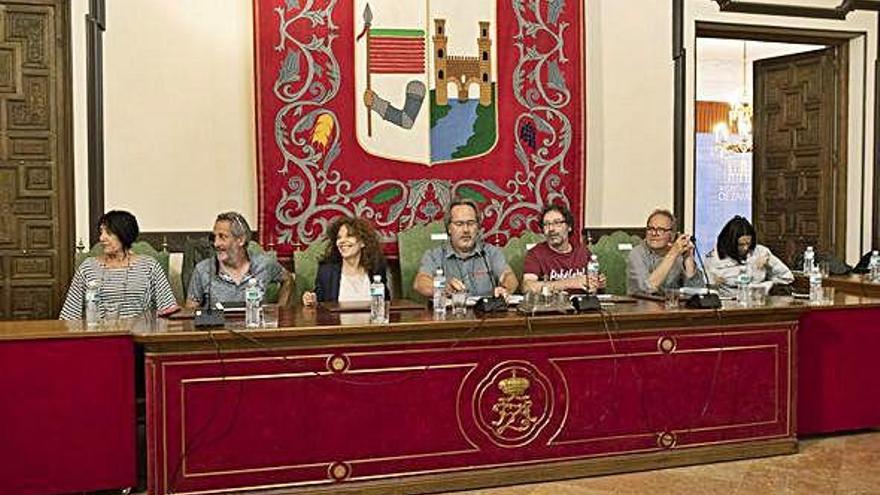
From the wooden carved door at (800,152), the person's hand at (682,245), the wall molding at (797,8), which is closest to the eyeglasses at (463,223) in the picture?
the person's hand at (682,245)

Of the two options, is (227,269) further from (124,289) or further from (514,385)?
(514,385)

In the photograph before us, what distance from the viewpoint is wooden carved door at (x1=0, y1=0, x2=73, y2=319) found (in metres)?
5.37

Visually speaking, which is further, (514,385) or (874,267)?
(874,267)

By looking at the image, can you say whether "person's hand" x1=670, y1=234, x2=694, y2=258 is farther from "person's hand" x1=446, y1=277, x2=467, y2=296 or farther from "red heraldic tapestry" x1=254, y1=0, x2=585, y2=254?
"red heraldic tapestry" x1=254, y1=0, x2=585, y2=254

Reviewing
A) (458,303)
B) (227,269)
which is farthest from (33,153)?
(458,303)

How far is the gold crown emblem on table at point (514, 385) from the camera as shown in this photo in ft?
13.4

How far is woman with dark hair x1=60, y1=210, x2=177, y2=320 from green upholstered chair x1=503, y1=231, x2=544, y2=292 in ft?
6.47

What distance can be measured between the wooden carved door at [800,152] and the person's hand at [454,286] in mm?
3787

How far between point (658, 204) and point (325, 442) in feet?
11.5

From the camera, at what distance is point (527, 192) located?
620cm

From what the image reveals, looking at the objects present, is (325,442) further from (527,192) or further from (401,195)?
(527,192)

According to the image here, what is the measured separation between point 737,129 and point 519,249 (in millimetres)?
6796

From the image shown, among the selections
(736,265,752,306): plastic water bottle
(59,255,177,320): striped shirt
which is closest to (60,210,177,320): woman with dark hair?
(59,255,177,320): striped shirt

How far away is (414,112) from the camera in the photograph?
595 centimetres
